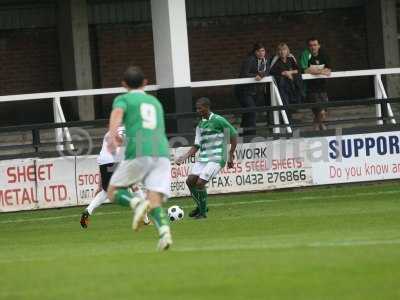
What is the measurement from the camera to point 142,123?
13781 millimetres

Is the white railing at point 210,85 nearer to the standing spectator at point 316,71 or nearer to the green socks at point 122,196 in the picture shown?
the standing spectator at point 316,71

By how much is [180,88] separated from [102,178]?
6.36m

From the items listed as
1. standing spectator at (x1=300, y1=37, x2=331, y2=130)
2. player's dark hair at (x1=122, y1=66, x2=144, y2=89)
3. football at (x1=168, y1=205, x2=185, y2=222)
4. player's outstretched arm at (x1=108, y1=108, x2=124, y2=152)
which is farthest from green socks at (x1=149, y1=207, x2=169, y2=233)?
standing spectator at (x1=300, y1=37, x2=331, y2=130)

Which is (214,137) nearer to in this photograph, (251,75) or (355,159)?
(355,159)

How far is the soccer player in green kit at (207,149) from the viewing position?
20328mm

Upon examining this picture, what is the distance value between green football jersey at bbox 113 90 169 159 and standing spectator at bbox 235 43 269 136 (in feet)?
38.6

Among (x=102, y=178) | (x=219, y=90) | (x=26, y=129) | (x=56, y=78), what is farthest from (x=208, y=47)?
(x=102, y=178)

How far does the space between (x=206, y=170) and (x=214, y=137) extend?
1.66ft

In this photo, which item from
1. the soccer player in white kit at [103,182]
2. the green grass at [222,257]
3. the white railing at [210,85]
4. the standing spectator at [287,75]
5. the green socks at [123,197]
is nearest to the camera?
the green grass at [222,257]

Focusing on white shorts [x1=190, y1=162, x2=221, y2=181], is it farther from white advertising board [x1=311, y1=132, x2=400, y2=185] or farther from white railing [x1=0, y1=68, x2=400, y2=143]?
white advertising board [x1=311, y1=132, x2=400, y2=185]

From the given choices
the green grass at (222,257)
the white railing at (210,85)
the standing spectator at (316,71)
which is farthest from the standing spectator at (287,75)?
the green grass at (222,257)

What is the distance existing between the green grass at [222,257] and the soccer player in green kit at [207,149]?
0.53 metres

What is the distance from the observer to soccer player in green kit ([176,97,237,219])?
20328 mm

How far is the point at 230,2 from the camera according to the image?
3095cm
